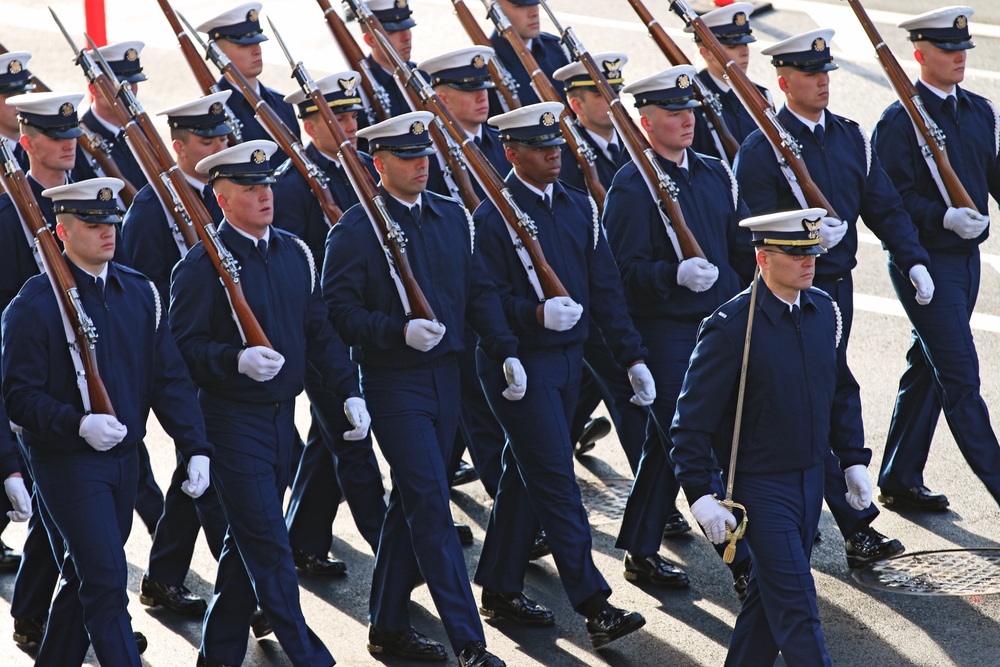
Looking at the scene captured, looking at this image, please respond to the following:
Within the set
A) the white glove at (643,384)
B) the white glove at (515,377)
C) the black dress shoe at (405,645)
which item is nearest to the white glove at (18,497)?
the black dress shoe at (405,645)

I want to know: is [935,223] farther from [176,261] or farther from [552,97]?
[176,261]

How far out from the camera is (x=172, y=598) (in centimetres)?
759

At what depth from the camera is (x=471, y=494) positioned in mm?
8922

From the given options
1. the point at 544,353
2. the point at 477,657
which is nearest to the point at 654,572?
the point at 544,353

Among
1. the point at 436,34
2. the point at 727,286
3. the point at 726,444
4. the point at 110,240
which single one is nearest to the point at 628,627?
→ the point at 726,444

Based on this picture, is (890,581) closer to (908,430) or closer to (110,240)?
(908,430)

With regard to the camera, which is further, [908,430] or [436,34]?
[436,34]

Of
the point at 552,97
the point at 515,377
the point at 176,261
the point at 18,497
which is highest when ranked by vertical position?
the point at 552,97

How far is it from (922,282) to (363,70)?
10.9ft

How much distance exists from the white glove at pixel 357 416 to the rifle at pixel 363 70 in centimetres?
269

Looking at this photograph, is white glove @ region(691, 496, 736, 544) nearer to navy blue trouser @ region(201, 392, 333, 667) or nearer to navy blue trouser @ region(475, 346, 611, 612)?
navy blue trouser @ region(475, 346, 611, 612)

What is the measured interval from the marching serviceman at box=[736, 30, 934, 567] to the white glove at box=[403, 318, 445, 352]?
2.09 meters

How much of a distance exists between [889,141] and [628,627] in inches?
117

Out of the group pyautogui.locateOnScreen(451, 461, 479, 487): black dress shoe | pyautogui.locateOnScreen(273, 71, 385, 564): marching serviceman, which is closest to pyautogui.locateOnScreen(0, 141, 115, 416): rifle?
pyautogui.locateOnScreen(273, 71, 385, 564): marching serviceman
